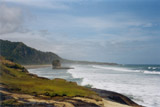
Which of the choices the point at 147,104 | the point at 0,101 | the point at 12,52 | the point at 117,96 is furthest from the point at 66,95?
the point at 12,52

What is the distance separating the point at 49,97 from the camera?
1051 cm

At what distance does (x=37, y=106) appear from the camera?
9.70m

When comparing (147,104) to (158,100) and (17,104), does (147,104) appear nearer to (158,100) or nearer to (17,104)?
(158,100)

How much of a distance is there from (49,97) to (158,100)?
12371mm

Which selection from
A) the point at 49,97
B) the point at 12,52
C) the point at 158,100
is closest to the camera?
the point at 49,97

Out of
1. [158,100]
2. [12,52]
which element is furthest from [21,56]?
[158,100]

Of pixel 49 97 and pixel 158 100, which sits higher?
pixel 49 97

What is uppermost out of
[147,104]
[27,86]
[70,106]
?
[27,86]

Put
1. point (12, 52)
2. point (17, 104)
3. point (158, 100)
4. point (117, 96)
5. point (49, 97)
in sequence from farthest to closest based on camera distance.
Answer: point (12, 52) → point (158, 100) → point (117, 96) → point (49, 97) → point (17, 104)

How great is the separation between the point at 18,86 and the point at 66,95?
Result: 2716 millimetres

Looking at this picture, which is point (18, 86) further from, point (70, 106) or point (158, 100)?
point (158, 100)

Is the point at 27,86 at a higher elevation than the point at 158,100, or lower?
higher

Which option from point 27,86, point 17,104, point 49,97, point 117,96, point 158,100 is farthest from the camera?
point 158,100

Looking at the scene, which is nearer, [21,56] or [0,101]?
[0,101]
